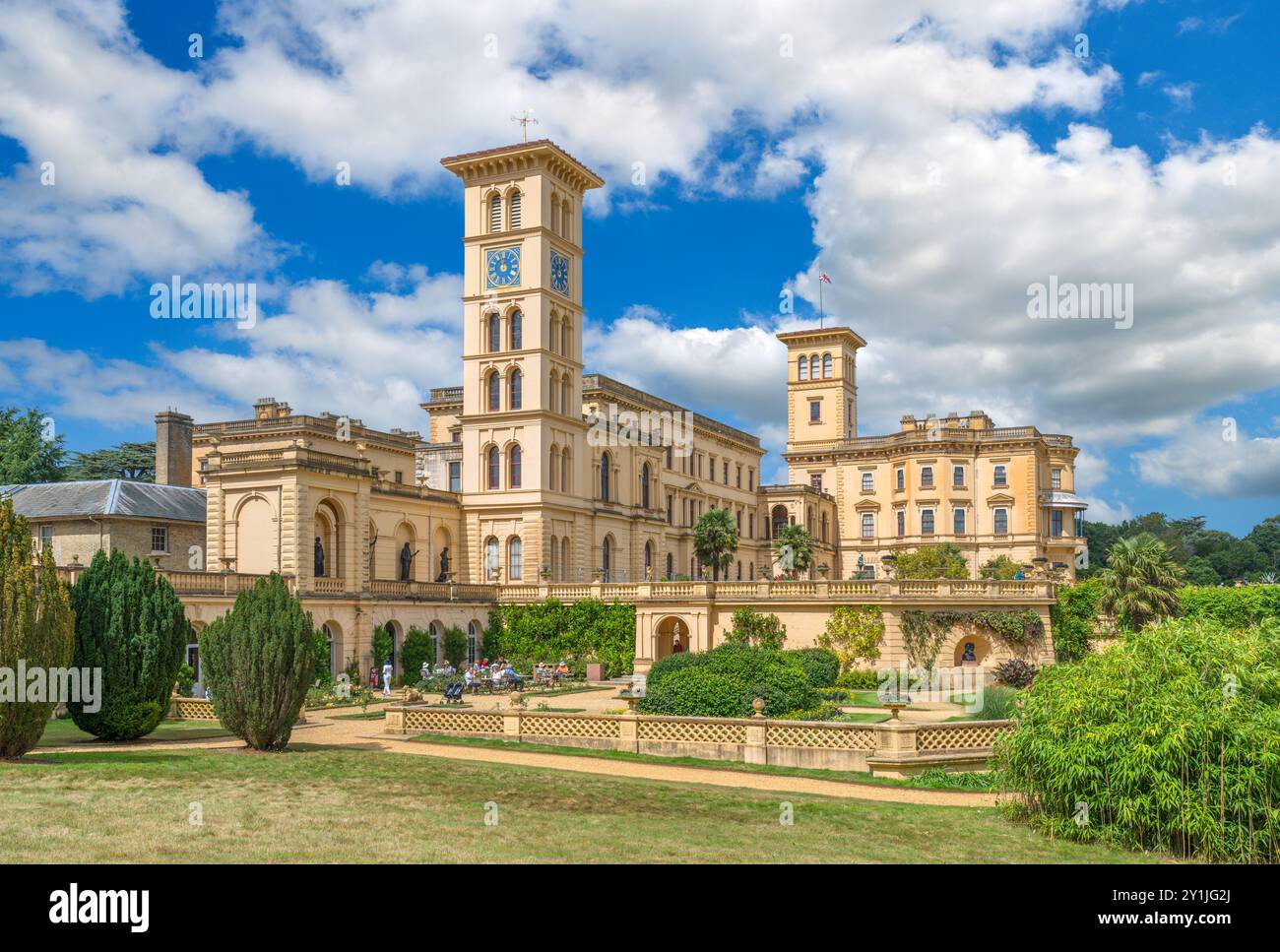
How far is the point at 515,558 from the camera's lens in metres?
56.2

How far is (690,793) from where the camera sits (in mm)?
19609

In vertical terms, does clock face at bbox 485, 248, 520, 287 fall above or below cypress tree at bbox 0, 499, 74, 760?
above

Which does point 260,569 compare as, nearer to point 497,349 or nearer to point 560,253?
point 497,349

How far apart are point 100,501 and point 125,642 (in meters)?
21.3

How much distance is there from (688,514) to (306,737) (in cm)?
5095

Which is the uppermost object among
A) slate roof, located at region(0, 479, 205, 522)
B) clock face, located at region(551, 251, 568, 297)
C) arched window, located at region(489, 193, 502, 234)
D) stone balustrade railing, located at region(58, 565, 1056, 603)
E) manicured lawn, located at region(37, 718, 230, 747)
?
arched window, located at region(489, 193, 502, 234)

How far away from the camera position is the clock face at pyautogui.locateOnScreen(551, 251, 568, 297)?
192ft

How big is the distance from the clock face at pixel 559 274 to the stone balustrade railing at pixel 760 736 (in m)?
34.5

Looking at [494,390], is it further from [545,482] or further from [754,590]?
[754,590]

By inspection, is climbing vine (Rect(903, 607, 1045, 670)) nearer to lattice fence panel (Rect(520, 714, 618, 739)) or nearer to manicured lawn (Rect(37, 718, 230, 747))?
lattice fence panel (Rect(520, 714, 618, 739))

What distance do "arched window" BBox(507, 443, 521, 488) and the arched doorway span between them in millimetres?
12114

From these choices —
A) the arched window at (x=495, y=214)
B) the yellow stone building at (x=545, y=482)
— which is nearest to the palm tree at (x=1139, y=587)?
the yellow stone building at (x=545, y=482)

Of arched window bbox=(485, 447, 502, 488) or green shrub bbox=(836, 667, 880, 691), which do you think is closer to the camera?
green shrub bbox=(836, 667, 880, 691)

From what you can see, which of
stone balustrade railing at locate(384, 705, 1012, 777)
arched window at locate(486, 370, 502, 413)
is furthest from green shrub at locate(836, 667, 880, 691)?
arched window at locate(486, 370, 502, 413)
